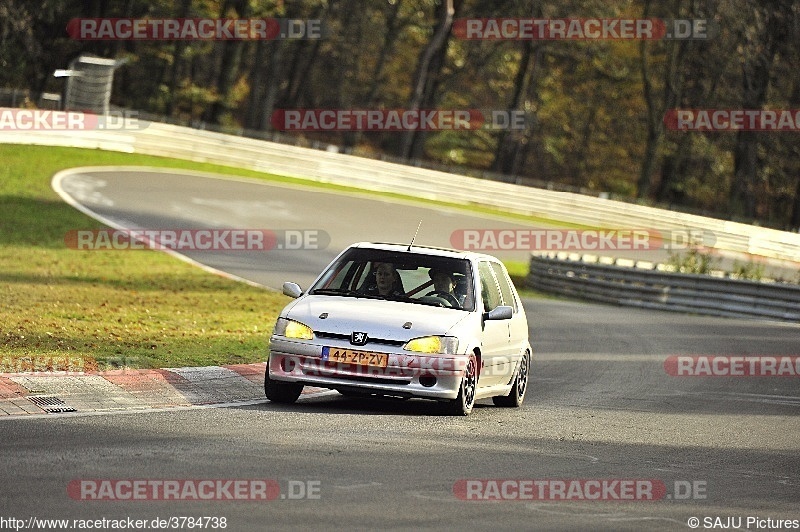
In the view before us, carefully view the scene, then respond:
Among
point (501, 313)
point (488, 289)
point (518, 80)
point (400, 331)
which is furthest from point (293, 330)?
point (518, 80)

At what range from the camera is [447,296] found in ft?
40.9

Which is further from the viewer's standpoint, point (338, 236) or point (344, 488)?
point (338, 236)

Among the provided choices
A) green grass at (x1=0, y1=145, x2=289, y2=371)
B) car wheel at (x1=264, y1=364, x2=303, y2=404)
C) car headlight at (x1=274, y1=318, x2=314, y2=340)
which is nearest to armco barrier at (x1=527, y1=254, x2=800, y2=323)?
green grass at (x1=0, y1=145, x2=289, y2=371)

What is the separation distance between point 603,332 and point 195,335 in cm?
813

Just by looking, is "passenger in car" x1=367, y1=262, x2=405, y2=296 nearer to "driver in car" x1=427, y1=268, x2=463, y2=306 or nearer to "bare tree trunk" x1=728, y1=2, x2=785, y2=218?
"driver in car" x1=427, y1=268, x2=463, y2=306

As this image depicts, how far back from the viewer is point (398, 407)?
12.3 metres

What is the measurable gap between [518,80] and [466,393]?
56.7m

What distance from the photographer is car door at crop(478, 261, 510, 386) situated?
12477 mm

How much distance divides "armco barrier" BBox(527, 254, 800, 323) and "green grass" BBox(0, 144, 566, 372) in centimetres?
101

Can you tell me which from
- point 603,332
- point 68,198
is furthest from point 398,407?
point 68,198

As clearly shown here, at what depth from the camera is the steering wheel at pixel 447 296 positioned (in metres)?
12.4

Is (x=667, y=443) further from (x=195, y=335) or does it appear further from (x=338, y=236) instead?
(x=338, y=236)

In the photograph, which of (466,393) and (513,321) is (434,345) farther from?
(513,321)

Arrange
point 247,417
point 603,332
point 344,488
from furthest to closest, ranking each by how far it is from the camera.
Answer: point 603,332
point 247,417
point 344,488
